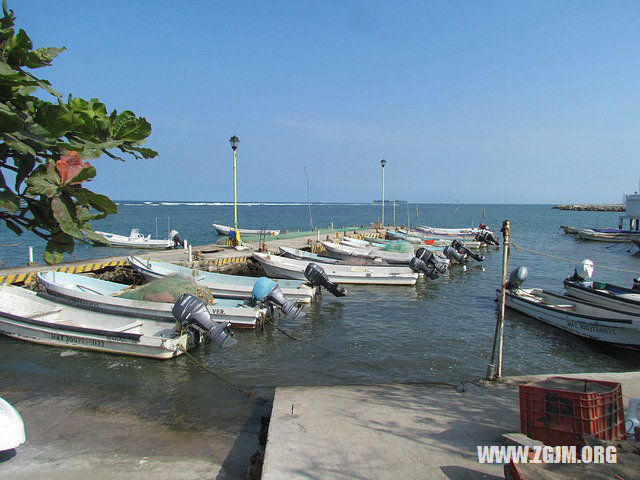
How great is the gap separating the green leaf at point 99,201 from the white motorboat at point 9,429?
4.43 metres

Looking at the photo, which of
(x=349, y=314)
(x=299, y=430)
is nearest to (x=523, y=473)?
(x=299, y=430)

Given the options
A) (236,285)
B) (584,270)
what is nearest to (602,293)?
(584,270)

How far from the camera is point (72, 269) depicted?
694 inches

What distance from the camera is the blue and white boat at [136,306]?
1162cm

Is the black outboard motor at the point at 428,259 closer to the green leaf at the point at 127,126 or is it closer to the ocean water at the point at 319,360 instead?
the ocean water at the point at 319,360

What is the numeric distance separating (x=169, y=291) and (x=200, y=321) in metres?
2.78

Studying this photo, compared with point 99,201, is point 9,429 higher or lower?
lower

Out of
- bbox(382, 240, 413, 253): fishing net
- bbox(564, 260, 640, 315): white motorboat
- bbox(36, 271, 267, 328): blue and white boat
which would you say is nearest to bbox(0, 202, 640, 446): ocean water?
bbox(36, 271, 267, 328): blue and white boat

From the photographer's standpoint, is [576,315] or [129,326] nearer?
[129,326]

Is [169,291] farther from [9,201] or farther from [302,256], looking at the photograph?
[302,256]

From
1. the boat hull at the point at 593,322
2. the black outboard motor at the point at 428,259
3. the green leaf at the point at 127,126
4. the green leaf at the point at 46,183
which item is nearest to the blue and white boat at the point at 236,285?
the black outboard motor at the point at 428,259

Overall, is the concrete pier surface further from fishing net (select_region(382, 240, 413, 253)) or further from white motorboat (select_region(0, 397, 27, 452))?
fishing net (select_region(382, 240, 413, 253))

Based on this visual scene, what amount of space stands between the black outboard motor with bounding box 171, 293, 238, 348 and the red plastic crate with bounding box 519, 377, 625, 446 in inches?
264

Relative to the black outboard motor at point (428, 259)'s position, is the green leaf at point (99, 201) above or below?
above
